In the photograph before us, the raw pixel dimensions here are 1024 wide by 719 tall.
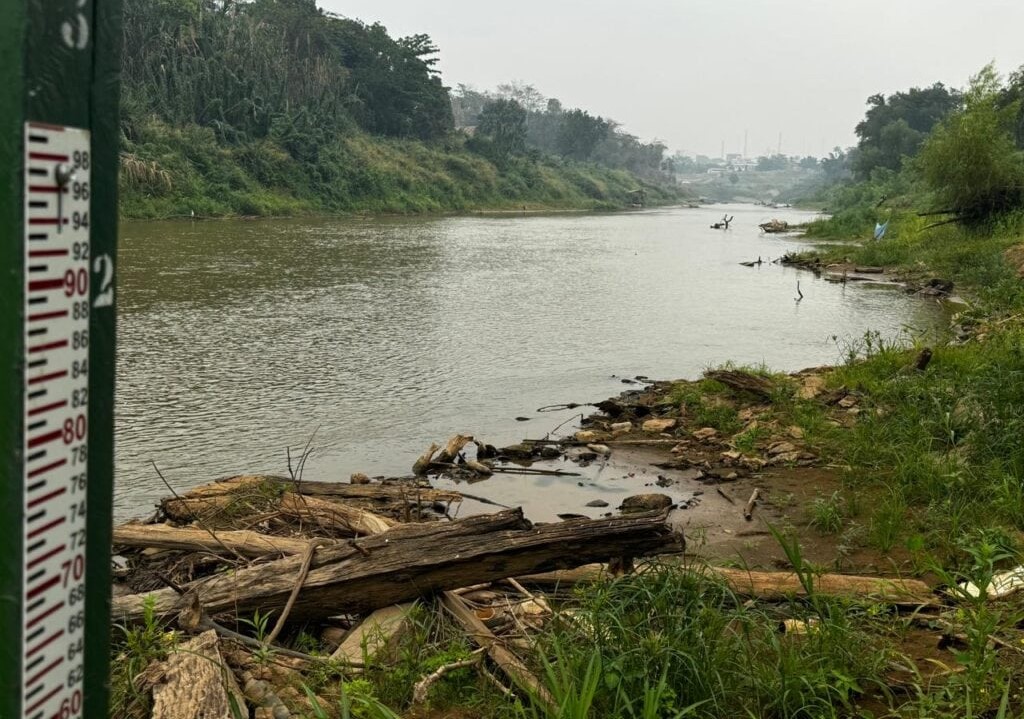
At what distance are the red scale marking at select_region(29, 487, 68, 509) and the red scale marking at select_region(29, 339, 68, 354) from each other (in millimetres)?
166

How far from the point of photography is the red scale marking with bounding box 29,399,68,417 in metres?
0.94

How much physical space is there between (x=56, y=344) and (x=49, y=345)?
10 millimetres

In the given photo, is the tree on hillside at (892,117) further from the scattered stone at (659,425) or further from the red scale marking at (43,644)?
the red scale marking at (43,644)

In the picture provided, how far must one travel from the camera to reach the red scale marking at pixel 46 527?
95 centimetres

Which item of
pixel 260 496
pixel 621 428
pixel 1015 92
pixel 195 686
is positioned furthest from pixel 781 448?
pixel 1015 92

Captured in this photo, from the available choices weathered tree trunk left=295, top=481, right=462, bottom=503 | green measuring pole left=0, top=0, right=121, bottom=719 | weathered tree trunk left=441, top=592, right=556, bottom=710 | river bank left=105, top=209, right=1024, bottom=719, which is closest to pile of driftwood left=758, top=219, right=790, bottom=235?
river bank left=105, top=209, right=1024, bottom=719

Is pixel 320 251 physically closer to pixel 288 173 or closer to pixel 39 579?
pixel 288 173

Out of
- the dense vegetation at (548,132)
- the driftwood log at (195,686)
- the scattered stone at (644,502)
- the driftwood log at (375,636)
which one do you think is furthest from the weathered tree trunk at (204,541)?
the dense vegetation at (548,132)

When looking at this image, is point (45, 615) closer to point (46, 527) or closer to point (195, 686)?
point (46, 527)

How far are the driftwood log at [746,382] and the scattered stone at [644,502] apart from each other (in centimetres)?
279

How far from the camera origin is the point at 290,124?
48688 mm

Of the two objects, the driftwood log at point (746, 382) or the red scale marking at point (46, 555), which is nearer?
the red scale marking at point (46, 555)

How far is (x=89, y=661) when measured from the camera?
Answer: 1066 mm

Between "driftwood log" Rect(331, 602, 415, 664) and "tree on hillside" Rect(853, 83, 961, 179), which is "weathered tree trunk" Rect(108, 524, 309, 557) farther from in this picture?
"tree on hillside" Rect(853, 83, 961, 179)
